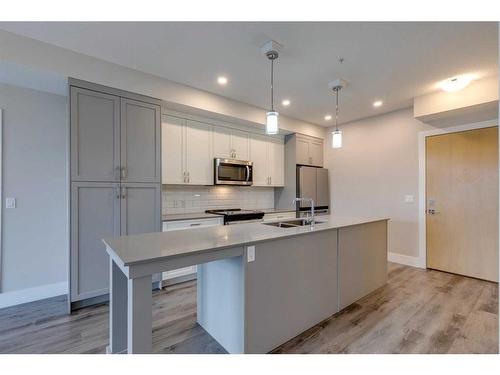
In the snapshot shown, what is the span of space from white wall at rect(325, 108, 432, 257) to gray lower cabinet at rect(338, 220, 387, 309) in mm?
1280

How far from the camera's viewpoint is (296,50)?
2371mm

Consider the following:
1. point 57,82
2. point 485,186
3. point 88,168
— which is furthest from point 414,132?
point 57,82

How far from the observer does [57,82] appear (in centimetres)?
257

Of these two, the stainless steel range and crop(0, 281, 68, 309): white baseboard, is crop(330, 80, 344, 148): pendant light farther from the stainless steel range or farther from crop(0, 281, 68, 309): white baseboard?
crop(0, 281, 68, 309): white baseboard

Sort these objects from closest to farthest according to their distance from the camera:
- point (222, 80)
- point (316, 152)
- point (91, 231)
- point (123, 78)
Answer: point (91, 231)
point (123, 78)
point (222, 80)
point (316, 152)

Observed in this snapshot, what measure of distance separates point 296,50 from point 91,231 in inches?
112

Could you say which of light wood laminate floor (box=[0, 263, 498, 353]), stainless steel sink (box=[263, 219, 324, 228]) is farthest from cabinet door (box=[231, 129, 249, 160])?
light wood laminate floor (box=[0, 263, 498, 353])

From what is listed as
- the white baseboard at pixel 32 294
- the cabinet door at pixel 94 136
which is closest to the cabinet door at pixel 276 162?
the cabinet door at pixel 94 136

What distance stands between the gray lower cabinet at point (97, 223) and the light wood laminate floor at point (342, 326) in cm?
29

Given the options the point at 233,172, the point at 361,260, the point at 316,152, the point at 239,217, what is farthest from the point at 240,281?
the point at 316,152

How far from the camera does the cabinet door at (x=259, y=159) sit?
14.4 feet

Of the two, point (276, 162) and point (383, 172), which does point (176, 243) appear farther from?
point (383, 172)
